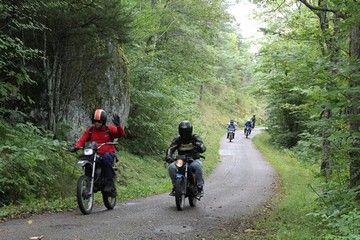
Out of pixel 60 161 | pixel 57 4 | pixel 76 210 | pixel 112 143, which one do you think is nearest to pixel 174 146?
pixel 112 143

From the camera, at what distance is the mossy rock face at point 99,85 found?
1116 cm

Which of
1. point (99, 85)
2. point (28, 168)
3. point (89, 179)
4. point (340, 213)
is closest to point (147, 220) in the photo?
point (89, 179)

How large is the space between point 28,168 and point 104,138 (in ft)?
5.85

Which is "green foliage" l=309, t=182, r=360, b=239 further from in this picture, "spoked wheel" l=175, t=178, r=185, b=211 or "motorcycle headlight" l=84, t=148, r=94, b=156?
"motorcycle headlight" l=84, t=148, r=94, b=156

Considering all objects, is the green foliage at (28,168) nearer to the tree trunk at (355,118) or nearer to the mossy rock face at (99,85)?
the mossy rock face at (99,85)

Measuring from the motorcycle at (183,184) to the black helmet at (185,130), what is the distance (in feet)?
1.73

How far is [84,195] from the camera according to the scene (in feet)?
22.0

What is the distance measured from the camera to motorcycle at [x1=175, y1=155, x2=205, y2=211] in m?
7.65

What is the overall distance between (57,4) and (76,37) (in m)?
1.92

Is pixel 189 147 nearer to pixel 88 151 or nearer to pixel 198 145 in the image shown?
pixel 198 145

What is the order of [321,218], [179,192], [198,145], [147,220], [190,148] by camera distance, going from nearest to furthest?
[321,218], [147,220], [179,192], [198,145], [190,148]

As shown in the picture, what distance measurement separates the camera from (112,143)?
7.39 m

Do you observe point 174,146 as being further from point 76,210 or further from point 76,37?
point 76,37

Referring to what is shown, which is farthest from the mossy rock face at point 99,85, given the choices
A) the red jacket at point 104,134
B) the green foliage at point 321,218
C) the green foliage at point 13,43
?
the green foliage at point 321,218
